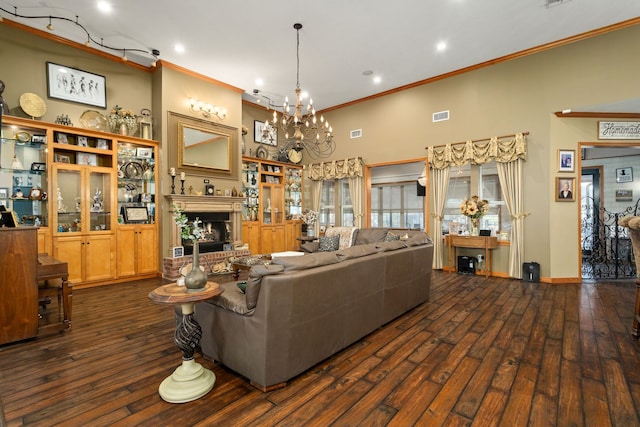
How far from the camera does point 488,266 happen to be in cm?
580

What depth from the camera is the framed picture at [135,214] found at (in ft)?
18.0

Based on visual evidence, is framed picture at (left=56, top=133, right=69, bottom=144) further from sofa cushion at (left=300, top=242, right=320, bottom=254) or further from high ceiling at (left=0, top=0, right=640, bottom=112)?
sofa cushion at (left=300, top=242, right=320, bottom=254)

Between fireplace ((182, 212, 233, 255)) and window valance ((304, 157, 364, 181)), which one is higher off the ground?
window valance ((304, 157, 364, 181))

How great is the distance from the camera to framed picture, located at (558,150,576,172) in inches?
209

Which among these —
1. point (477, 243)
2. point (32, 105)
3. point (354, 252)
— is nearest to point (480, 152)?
point (477, 243)

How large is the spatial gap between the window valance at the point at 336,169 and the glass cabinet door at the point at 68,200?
17.5 feet

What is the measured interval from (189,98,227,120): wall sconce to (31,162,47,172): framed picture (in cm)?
262

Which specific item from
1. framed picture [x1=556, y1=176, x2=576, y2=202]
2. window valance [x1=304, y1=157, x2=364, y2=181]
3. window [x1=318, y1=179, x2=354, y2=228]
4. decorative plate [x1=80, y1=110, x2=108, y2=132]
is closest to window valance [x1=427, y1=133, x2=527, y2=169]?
framed picture [x1=556, y1=176, x2=576, y2=202]

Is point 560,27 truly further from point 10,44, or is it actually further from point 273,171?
point 10,44

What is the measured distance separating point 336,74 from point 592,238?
7.60 m

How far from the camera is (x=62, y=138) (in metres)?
4.82

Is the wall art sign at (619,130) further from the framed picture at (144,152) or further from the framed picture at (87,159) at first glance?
the framed picture at (87,159)

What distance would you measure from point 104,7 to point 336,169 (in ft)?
18.2

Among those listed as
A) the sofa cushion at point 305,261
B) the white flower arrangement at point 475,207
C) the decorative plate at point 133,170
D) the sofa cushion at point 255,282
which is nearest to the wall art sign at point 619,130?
the white flower arrangement at point 475,207
